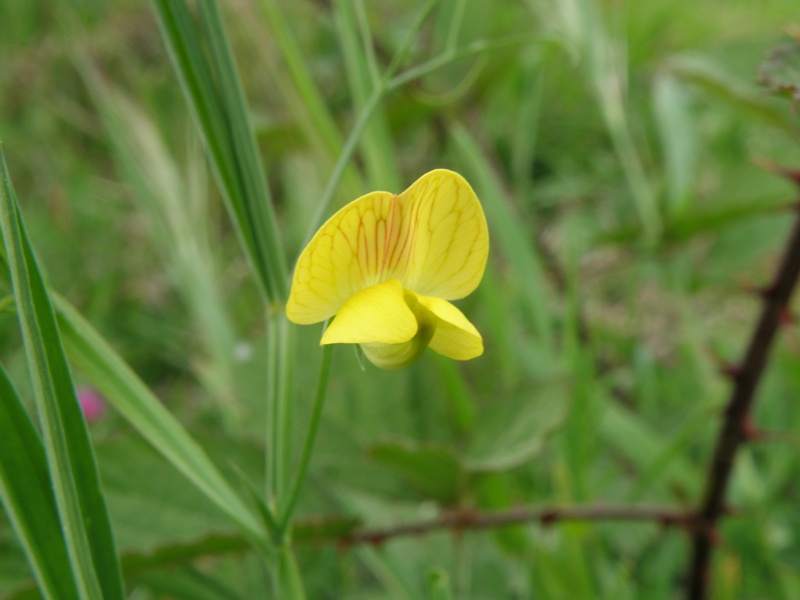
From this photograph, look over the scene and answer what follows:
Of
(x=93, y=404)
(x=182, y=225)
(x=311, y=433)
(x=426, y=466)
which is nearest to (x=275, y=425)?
(x=311, y=433)

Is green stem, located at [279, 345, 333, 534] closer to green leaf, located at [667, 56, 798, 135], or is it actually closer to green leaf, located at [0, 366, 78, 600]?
green leaf, located at [0, 366, 78, 600]

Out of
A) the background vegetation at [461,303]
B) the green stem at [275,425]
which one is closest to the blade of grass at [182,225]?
the background vegetation at [461,303]

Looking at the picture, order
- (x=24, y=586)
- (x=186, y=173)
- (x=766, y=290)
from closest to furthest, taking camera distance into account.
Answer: (x=24, y=586)
(x=766, y=290)
(x=186, y=173)

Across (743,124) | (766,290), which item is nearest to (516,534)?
(766,290)

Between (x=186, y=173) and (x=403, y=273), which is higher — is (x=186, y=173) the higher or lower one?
the lower one

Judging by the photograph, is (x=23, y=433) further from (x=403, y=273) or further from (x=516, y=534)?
(x=516, y=534)

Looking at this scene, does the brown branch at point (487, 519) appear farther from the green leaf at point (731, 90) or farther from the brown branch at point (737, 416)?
the green leaf at point (731, 90)
